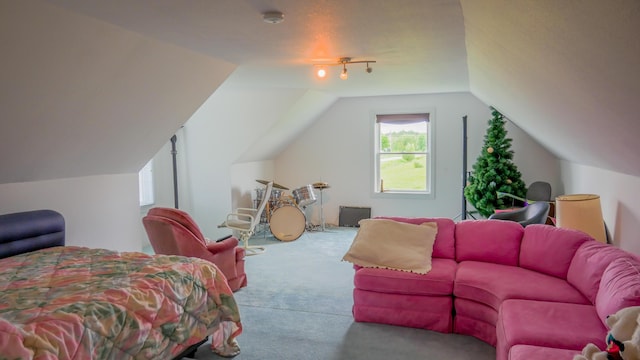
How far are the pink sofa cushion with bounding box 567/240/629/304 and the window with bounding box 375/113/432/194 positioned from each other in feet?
14.3

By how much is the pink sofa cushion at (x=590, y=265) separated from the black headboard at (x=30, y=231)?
4051 millimetres

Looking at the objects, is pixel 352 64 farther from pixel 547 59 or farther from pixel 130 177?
pixel 130 177

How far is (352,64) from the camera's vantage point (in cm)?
430

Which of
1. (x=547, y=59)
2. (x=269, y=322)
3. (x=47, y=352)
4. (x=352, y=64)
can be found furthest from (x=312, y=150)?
(x=47, y=352)

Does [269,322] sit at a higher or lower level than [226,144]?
lower

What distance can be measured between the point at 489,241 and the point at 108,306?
2938mm

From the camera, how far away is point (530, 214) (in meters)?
5.00

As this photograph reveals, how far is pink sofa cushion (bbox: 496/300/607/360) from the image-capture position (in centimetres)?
224

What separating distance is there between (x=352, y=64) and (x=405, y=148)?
3.51m

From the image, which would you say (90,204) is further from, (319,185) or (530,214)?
(530,214)

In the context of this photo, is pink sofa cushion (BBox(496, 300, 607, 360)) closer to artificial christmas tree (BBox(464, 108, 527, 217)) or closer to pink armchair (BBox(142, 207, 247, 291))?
pink armchair (BBox(142, 207, 247, 291))

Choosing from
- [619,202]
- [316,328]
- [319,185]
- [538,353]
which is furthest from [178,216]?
[619,202]

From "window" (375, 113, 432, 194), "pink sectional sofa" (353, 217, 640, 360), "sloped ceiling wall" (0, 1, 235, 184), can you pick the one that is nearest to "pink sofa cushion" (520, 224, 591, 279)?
"pink sectional sofa" (353, 217, 640, 360)

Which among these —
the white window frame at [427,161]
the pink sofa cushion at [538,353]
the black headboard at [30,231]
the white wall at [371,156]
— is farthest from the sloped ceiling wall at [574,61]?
the black headboard at [30,231]
